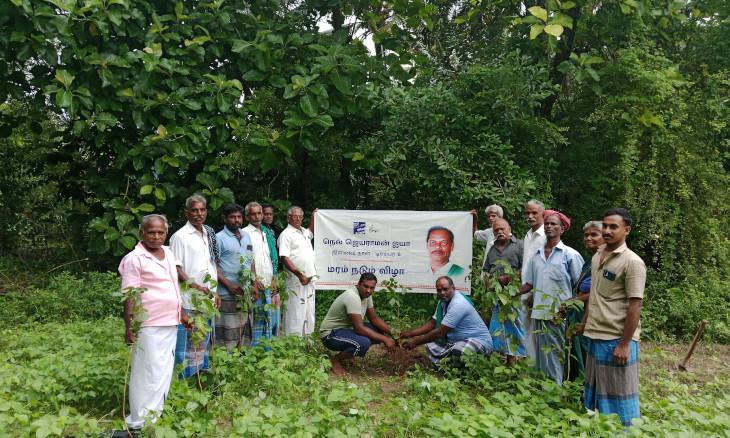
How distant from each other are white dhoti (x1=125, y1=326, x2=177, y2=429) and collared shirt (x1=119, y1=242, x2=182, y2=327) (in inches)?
3.2

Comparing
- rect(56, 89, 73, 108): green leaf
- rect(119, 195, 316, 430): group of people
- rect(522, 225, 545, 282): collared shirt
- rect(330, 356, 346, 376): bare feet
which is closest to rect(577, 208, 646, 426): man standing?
rect(522, 225, 545, 282): collared shirt

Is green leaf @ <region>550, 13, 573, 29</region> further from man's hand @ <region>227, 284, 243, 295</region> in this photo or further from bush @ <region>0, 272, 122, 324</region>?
bush @ <region>0, 272, 122, 324</region>

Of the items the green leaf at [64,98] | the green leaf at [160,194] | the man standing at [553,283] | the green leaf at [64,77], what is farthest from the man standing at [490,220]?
the green leaf at [64,77]

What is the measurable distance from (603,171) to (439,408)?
15.9 feet

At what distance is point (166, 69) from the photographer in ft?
21.6

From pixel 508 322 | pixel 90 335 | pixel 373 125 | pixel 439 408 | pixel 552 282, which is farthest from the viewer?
pixel 373 125

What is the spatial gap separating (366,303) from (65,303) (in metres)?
4.04

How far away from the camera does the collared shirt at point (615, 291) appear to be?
11.3 feet

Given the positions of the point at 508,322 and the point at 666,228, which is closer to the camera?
the point at 508,322

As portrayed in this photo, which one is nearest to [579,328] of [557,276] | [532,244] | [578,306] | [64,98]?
[578,306]

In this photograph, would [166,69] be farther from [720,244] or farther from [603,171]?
[720,244]

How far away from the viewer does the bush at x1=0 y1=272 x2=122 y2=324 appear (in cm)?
702

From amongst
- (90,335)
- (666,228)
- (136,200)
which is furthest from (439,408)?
(136,200)

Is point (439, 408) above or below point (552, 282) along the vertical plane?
below
